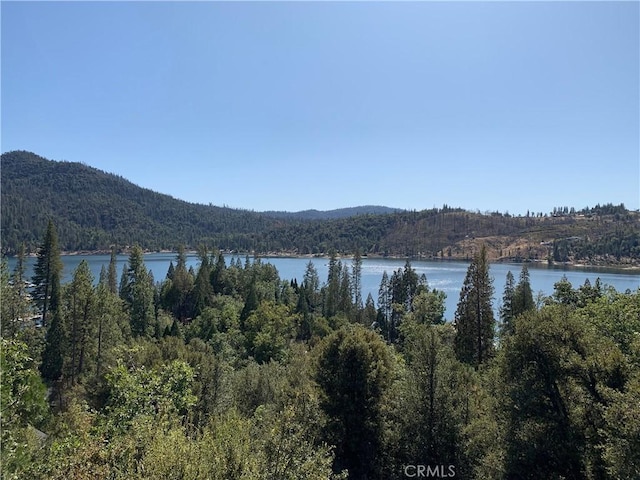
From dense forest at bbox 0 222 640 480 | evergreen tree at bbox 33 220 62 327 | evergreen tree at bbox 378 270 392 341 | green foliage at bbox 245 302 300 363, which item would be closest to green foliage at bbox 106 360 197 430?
dense forest at bbox 0 222 640 480

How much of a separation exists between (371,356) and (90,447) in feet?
48.3

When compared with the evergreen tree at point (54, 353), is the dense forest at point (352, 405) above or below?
above

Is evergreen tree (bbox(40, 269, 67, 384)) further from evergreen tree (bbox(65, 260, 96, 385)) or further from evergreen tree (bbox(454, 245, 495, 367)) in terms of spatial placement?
evergreen tree (bbox(454, 245, 495, 367))

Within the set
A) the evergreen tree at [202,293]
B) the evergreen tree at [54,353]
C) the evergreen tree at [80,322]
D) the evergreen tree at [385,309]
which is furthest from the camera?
the evergreen tree at [385,309]

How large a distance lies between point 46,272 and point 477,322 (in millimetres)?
51579

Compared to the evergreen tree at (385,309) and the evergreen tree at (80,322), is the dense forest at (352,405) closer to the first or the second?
the evergreen tree at (80,322)

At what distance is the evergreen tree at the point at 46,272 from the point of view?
52062 millimetres

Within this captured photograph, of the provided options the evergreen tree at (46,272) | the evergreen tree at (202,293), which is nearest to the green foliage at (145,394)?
the evergreen tree at (46,272)

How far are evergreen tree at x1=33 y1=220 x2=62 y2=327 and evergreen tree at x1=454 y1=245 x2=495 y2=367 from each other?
48.1 metres

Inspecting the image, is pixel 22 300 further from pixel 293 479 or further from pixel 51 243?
pixel 293 479

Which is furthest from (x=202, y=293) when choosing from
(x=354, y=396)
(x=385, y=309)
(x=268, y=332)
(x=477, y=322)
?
(x=354, y=396)

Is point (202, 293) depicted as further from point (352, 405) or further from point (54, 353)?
point (352, 405)

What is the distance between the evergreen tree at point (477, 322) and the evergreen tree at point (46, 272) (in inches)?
1892

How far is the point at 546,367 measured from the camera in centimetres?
1600
